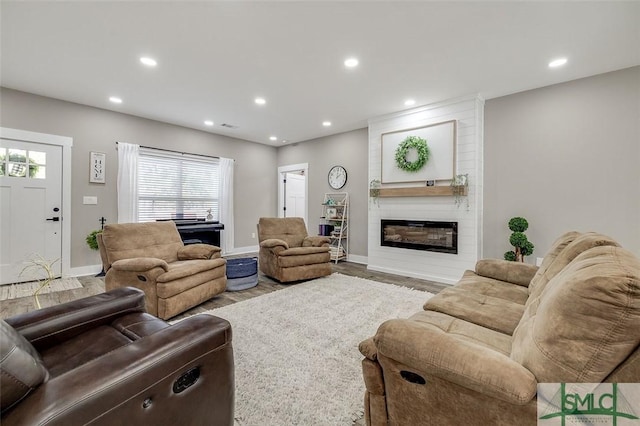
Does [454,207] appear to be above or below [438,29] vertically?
Result: below

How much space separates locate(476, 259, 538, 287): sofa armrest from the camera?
2307 millimetres

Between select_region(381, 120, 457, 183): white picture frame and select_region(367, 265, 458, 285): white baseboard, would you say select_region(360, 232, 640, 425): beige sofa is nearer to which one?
select_region(367, 265, 458, 285): white baseboard

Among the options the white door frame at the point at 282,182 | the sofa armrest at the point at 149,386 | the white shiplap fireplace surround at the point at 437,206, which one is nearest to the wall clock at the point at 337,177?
the white door frame at the point at 282,182

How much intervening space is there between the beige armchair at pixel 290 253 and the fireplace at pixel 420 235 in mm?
1162

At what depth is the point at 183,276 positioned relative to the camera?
111 inches

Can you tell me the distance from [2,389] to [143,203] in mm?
5239

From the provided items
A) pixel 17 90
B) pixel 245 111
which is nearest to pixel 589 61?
pixel 245 111

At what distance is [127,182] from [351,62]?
14.2ft

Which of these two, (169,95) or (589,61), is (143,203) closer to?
(169,95)

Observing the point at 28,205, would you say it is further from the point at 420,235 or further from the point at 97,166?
the point at 420,235

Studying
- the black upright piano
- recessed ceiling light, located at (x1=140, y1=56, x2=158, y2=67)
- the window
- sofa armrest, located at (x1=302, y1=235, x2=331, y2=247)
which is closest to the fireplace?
sofa armrest, located at (x1=302, y1=235, x2=331, y2=247)

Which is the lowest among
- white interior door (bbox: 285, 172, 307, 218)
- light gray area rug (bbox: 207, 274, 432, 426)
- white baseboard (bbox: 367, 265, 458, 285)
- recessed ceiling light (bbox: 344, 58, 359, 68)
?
light gray area rug (bbox: 207, 274, 432, 426)

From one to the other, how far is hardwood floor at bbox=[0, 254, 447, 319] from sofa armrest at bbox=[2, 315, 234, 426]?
79.8 inches

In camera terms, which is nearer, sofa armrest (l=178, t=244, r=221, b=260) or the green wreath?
sofa armrest (l=178, t=244, r=221, b=260)
